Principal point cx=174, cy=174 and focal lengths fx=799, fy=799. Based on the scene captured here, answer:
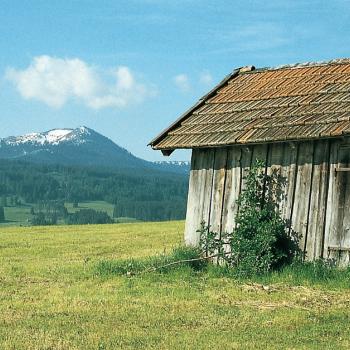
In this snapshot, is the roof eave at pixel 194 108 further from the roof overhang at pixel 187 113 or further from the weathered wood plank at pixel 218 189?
the weathered wood plank at pixel 218 189

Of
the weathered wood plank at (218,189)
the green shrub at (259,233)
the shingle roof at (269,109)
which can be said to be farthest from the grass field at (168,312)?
the shingle roof at (269,109)

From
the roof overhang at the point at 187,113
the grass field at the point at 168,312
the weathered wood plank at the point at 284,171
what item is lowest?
the grass field at the point at 168,312

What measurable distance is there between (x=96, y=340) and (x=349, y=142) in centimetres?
778

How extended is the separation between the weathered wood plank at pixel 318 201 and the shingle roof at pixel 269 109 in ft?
2.13

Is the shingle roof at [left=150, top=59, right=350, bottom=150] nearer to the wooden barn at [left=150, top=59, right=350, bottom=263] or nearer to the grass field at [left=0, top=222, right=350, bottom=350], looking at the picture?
the wooden barn at [left=150, top=59, right=350, bottom=263]

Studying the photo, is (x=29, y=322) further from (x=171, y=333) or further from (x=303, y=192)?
(x=303, y=192)

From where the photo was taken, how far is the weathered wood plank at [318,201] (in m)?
17.2

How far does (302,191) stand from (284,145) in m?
1.15

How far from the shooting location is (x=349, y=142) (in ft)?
55.0

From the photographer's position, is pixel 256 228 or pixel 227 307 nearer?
pixel 227 307

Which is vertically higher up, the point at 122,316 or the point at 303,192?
the point at 303,192

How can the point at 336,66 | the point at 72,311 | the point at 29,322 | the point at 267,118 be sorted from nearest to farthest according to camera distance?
the point at 29,322 < the point at 72,311 < the point at 267,118 < the point at 336,66

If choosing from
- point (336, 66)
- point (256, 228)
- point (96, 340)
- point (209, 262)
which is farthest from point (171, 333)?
point (336, 66)

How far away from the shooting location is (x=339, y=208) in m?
16.9
